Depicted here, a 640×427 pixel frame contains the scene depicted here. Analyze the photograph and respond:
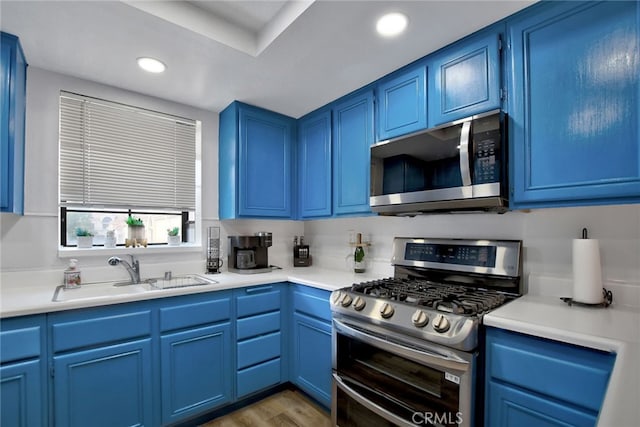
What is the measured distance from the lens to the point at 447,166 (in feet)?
5.45

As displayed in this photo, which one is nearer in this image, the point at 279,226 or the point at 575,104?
the point at 575,104

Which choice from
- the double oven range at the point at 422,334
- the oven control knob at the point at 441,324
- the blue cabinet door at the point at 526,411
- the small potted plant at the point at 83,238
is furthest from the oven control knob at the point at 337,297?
the small potted plant at the point at 83,238

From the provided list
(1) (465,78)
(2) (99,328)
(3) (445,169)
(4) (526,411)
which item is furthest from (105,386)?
(1) (465,78)

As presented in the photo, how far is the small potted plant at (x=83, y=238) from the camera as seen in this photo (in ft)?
6.79

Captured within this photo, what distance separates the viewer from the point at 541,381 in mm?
1096

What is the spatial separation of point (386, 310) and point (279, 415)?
121 centimetres

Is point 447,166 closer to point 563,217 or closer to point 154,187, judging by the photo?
point 563,217

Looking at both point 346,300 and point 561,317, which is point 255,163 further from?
point 561,317

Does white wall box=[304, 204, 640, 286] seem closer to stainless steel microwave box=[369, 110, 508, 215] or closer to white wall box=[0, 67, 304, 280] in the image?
stainless steel microwave box=[369, 110, 508, 215]

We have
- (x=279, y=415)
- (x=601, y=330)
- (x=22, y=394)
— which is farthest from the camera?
(x=279, y=415)

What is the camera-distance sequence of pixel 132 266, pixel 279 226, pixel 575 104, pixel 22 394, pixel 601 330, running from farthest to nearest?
pixel 279 226 → pixel 132 266 → pixel 22 394 → pixel 575 104 → pixel 601 330

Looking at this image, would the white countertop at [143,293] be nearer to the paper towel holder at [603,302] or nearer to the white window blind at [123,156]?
the white window blind at [123,156]

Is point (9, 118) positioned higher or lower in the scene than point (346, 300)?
higher

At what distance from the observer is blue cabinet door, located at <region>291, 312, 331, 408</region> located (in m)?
1.96
